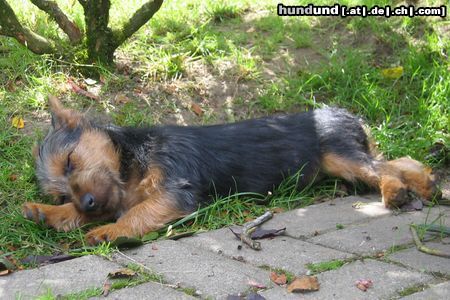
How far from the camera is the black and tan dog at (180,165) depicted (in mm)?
5203

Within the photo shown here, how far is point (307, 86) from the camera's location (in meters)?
8.02

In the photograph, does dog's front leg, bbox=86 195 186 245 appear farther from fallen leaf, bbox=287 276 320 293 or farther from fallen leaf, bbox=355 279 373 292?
fallen leaf, bbox=355 279 373 292

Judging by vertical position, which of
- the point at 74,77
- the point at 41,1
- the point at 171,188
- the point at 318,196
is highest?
the point at 41,1

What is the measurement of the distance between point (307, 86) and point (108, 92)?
2.32m

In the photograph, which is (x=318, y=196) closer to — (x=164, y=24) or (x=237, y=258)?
(x=237, y=258)

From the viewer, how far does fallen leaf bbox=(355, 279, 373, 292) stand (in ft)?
11.4

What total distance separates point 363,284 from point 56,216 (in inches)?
103

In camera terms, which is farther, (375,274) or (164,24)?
(164,24)

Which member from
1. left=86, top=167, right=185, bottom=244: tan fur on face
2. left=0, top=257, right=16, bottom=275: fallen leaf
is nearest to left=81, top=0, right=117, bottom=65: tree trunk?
left=86, top=167, right=185, bottom=244: tan fur on face

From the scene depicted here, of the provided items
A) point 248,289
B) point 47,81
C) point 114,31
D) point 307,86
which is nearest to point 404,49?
point 307,86

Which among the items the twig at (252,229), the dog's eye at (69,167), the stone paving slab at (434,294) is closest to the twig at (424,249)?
the stone paving slab at (434,294)

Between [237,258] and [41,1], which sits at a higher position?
[41,1]

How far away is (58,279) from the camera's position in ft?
12.4

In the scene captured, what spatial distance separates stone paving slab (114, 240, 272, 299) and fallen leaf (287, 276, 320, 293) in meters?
0.15
